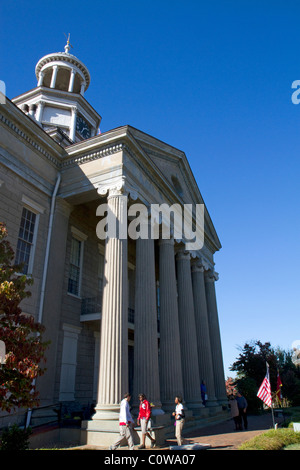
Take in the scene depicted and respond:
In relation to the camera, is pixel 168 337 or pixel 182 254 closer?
pixel 168 337

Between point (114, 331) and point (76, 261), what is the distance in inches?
224

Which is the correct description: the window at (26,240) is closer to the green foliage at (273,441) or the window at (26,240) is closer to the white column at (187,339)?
the white column at (187,339)

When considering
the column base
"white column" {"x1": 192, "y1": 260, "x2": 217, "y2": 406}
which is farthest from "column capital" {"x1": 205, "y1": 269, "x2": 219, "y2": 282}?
the column base

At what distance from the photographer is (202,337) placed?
20.8 meters

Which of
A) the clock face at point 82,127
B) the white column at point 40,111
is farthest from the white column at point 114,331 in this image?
the white column at point 40,111

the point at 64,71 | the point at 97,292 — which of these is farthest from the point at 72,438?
the point at 64,71

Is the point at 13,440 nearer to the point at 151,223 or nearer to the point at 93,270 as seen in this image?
the point at 93,270

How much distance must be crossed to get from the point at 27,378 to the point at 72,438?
5383mm

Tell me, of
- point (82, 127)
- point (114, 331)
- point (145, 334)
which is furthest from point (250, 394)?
point (82, 127)

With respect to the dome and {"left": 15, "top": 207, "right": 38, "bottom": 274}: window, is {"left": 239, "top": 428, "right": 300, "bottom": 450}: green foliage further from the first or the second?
the dome

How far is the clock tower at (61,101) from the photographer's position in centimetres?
2444

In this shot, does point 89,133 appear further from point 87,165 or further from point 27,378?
point 27,378

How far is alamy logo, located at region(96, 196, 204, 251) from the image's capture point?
13.4 metres

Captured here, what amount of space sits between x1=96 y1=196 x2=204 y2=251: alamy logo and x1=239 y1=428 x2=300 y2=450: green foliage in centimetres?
780
